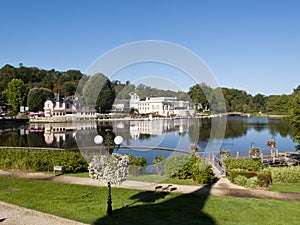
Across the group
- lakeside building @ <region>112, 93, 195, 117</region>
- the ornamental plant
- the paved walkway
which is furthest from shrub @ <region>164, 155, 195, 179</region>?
the ornamental plant

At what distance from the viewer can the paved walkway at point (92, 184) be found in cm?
778

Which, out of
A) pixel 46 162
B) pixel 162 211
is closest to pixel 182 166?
pixel 162 211

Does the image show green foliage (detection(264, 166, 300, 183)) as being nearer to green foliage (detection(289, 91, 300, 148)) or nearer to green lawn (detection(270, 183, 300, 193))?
green lawn (detection(270, 183, 300, 193))

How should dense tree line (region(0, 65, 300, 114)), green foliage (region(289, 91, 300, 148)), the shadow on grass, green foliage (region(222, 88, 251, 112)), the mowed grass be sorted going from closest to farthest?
the shadow on grass
the mowed grass
green foliage (region(289, 91, 300, 148))
dense tree line (region(0, 65, 300, 114))
green foliage (region(222, 88, 251, 112))

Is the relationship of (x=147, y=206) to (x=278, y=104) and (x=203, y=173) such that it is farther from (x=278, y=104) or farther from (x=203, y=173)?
(x=278, y=104)

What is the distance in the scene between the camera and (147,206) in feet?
29.7

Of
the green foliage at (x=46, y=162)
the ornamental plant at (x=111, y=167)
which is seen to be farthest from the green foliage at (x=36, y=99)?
the ornamental plant at (x=111, y=167)

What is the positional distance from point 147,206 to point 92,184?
3524mm

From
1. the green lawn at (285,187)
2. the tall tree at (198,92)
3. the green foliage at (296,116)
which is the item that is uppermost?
the tall tree at (198,92)

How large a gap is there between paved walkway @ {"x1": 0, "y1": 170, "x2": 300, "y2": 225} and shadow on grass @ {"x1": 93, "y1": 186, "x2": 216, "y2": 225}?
0.69 meters

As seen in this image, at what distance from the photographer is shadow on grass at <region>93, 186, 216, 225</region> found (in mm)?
7684

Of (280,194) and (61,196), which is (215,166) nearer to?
(280,194)

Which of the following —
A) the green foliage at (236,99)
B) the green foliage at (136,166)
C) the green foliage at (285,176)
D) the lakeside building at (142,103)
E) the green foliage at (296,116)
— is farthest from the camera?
the green foliage at (236,99)

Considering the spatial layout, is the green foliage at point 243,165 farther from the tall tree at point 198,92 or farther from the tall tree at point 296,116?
the tall tree at point 296,116
